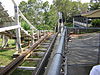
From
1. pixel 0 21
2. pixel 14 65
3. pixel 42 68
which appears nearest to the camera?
pixel 42 68

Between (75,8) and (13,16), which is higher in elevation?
(75,8)

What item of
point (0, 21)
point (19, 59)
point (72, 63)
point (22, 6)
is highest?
point (22, 6)

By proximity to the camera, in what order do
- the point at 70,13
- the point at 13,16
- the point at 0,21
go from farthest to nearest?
the point at 70,13, the point at 0,21, the point at 13,16

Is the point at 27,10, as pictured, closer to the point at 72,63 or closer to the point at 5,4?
the point at 5,4

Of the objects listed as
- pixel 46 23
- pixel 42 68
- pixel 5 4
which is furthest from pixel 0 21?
pixel 46 23

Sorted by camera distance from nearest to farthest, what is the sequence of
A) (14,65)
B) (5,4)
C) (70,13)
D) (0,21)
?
(14,65) → (5,4) → (0,21) → (70,13)

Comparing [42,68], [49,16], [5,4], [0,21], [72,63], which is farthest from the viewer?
[49,16]

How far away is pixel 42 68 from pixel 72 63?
2.78 meters

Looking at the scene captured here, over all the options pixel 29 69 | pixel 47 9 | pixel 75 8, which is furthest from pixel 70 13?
pixel 29 69

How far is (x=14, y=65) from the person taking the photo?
3.72 metres

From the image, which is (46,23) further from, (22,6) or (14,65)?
(14,65)

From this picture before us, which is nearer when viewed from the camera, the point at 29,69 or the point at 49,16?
the point at 29,69

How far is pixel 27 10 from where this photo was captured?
71.0 ft

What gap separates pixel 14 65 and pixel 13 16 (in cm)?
305
